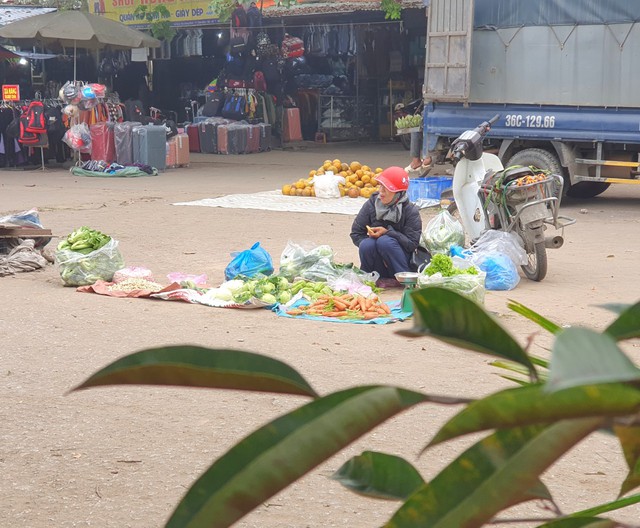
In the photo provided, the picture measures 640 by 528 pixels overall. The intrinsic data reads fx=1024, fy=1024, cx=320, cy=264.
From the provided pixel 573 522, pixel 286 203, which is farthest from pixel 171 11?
pixel 573 522

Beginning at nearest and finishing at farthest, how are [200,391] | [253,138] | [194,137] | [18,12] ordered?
[200,391]
[253,138]
[194,137]
[18,12]

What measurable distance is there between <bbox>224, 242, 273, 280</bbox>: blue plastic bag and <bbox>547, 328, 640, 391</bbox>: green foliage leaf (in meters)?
7.35

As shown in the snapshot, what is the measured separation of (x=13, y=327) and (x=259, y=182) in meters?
10.7

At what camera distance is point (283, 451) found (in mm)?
803

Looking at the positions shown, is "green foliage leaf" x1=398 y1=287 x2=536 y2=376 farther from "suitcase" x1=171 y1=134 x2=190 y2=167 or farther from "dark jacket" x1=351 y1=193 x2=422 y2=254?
"suitcase" x1=171 y1=134 x2=190 y2=167

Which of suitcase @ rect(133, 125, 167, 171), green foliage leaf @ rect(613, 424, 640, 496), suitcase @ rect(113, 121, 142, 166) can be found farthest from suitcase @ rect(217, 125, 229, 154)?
green foliage leaf @ rect(613, 424, 640, 496)

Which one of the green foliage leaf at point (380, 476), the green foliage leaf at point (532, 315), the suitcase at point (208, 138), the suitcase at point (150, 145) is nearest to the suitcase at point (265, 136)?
the suitcase at point (208, 138)

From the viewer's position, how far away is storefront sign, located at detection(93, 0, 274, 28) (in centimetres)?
2336

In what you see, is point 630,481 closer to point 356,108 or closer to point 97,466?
point 97,466

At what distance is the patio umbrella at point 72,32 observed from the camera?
1895 centimetres

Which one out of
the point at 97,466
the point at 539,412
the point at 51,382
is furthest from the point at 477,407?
the point at 51,382

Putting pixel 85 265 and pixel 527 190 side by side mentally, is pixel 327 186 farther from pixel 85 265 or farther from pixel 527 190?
pixel 85 265

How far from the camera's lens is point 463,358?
591 centimetres

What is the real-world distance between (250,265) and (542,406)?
24.3 ft
